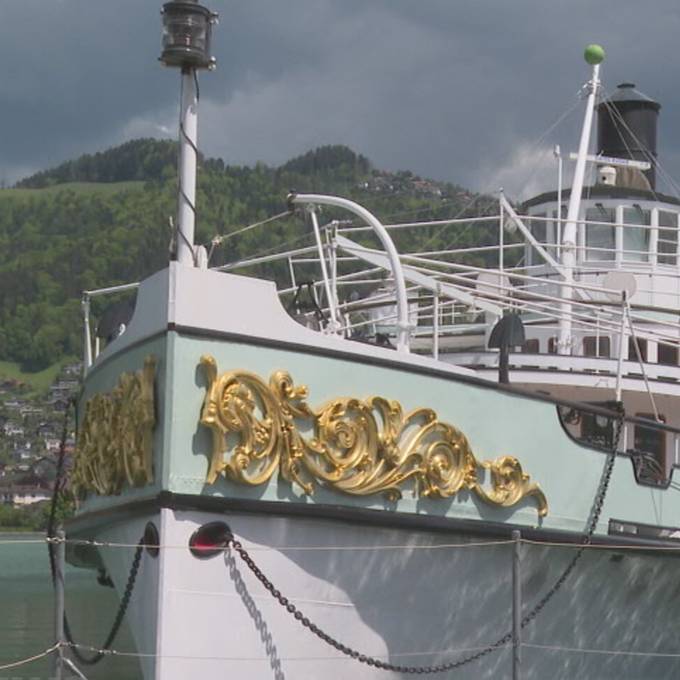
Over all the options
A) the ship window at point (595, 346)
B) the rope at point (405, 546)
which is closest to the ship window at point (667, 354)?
the ship window at point (595, 346)

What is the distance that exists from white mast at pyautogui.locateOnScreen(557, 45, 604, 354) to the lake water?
225 inches

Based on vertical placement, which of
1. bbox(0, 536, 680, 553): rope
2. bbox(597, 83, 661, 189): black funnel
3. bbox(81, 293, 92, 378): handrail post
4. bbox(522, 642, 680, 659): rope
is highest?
bbox(597, 83, 661, 189): black funnel

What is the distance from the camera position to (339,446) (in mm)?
12758

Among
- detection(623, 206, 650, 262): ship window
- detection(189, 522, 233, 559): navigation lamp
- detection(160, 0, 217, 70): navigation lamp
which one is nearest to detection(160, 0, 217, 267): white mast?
detection(160, 0, 217, 70): navigation lamp

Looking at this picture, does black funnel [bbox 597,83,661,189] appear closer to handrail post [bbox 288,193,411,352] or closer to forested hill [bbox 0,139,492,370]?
handrail post [bbox 288,193,411,352]

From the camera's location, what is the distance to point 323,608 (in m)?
12.8

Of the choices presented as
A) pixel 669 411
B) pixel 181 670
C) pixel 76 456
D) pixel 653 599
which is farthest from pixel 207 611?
pixel 669 411

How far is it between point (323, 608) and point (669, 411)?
20.8 feet

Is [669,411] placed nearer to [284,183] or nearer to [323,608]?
[323,608]

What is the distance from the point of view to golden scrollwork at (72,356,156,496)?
12.5 m

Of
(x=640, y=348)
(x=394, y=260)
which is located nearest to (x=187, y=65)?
(x=394, y=260)

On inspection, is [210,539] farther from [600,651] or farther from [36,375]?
[36,375]

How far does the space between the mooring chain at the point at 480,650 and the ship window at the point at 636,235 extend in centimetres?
706

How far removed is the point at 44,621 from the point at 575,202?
15051 millimetres
